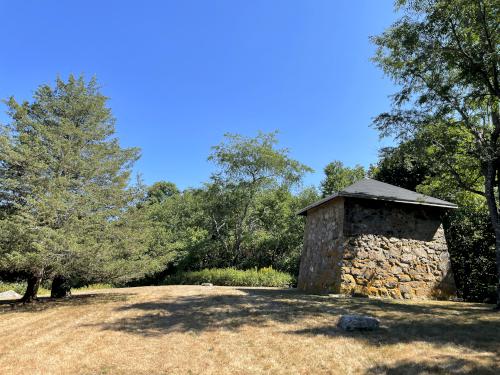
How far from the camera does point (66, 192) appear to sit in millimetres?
9617

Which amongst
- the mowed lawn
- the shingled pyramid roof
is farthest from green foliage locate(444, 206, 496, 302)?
the mowed lawn

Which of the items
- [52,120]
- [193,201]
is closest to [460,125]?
[52,120]

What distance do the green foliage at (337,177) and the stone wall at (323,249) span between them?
40.4 feet

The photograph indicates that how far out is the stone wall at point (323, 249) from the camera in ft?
37.6

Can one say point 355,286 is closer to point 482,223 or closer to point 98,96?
point 482,223

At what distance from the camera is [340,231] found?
11.5 meters

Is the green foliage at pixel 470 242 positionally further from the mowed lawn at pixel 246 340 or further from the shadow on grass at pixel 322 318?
the mowed lawn at pixel 246 340

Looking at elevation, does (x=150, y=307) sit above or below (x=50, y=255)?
below

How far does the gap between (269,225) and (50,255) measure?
656 inches

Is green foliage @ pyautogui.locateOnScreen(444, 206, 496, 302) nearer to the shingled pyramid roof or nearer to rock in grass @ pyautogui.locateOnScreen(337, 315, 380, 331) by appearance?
the shingled pyramid roof

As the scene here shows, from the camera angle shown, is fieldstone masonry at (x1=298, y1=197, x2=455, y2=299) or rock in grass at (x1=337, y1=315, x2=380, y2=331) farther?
fieldstone masonry at (x1=298, y1=197, x2=455, y2=299)

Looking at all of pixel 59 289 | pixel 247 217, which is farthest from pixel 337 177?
pixel 59 289

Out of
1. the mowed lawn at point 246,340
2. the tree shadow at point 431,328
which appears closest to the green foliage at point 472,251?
the mowed lawn at point 246,340

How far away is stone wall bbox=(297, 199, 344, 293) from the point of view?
1147cm
